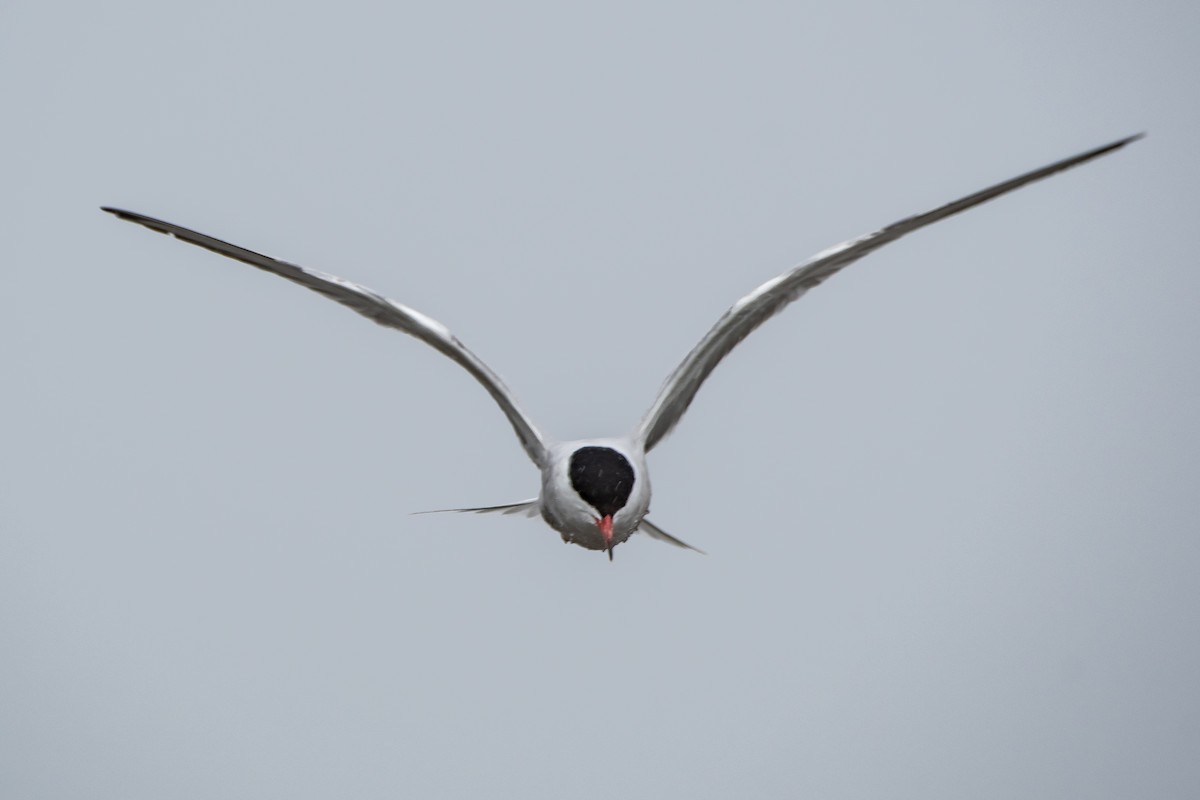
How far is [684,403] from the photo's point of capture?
789 centimetres

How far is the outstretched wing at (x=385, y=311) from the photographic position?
6.68 metres

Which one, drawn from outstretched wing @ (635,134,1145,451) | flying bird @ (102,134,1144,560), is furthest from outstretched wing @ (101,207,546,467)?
outstretched wing @ (635,134,1145,451)

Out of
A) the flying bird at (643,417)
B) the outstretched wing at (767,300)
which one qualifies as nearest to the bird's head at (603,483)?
the flying bird at (643,417)

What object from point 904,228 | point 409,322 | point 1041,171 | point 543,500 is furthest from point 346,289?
point 1041,171

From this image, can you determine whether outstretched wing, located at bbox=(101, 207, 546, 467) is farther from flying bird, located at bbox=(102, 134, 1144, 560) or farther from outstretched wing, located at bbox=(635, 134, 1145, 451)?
outstretched wing, located at bbox=(635, 134, 1145, 451)

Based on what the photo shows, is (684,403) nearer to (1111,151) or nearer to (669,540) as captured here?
(669,540)

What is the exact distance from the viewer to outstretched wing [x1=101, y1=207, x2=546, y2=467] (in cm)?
668

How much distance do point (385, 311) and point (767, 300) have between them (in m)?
2.17

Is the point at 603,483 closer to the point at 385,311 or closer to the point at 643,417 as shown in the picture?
the point at 643,417

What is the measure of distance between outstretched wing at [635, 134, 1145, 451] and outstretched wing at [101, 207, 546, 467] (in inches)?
29.1

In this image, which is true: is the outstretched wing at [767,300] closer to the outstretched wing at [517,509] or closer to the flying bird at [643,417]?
the flying bird at [643,417]

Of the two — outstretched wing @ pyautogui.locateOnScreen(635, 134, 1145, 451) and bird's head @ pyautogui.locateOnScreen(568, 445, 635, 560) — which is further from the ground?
outstretched wing @ pyautogui.locateOnScreen(635, 134, 1145, 451)

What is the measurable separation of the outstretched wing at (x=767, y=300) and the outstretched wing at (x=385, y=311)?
0.74 m

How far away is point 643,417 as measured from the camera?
7.59 m
